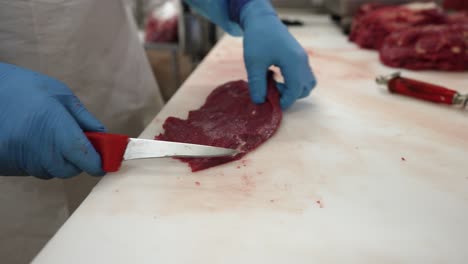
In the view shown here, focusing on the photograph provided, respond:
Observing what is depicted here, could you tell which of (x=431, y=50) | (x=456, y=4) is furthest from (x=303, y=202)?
(x=456, y=4)

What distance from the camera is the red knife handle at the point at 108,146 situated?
29.3 inches

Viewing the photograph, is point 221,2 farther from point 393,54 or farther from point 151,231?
point 151,231

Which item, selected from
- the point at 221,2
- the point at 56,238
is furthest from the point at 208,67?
the point at 56,238

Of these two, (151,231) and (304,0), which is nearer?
(151,231)

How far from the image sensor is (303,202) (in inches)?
28.5

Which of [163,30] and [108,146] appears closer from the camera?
[108,146]

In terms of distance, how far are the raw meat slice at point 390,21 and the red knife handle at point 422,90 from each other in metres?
0.62

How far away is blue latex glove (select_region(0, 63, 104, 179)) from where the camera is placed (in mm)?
710

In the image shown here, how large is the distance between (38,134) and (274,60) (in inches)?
25.1

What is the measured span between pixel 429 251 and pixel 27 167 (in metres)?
0.75

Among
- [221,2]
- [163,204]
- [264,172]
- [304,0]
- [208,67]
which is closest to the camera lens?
[163,204]

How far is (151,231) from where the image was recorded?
0.65m

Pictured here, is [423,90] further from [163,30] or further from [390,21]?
[163,30]

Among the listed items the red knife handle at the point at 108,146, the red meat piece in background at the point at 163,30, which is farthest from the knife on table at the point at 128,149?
the red meat piece in background at the point at 163,30
